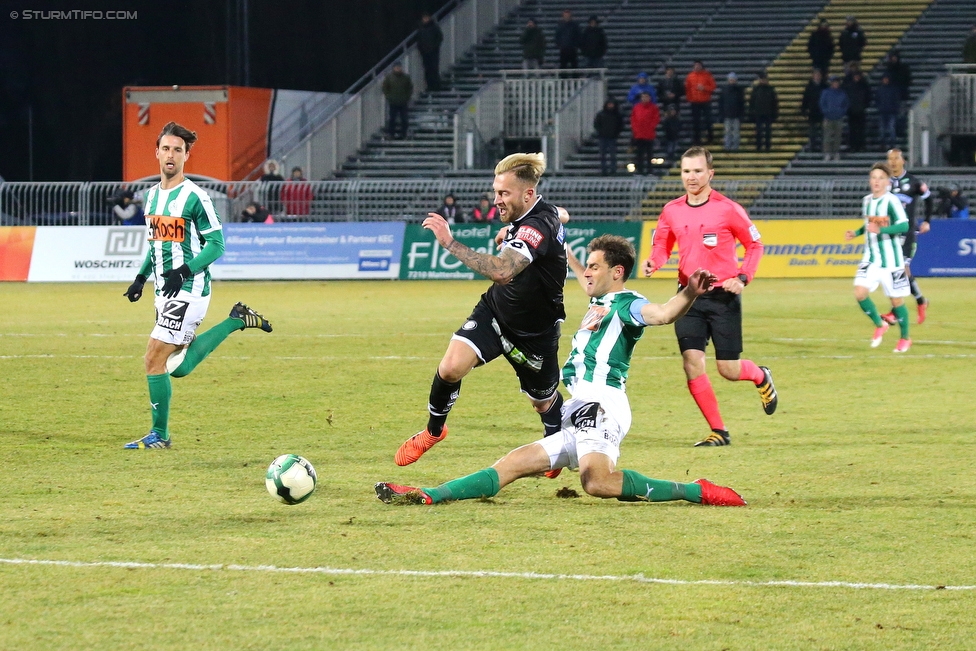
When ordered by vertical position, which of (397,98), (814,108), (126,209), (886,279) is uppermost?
(397,98)

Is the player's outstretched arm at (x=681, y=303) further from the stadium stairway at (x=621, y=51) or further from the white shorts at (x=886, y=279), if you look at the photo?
the stadium stairway at (x=621, y=51)

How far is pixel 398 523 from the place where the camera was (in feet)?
22.3

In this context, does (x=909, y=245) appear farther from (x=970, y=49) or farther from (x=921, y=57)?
(x=921, y=57)

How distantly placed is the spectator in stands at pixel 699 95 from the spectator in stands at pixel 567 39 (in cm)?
364

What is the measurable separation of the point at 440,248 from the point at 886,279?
45.4ft

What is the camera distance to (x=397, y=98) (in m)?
37.7

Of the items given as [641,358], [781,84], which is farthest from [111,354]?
[781,84]

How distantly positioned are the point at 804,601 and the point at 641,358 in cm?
1026

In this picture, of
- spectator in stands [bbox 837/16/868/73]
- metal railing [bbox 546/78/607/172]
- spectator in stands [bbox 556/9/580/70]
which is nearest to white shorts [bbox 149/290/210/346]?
metal railing [bbox 546/78/607/172]

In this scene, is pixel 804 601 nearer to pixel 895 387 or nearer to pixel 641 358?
pixel 895 387

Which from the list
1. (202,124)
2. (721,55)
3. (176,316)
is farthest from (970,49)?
(176,316)

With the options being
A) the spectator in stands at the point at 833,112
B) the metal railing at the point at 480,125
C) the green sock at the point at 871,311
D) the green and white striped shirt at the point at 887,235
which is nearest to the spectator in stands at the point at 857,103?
the spectator in stands at the point at 833,112

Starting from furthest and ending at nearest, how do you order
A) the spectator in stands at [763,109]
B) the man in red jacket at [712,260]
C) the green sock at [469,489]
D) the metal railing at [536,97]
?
1. the metal railing at [536,97]
2. the spectator in stands at [763,109]
3. the man in red jacket at [712,260]
4. the green sock at [469,489]

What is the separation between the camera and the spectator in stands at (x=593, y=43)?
123 feet
